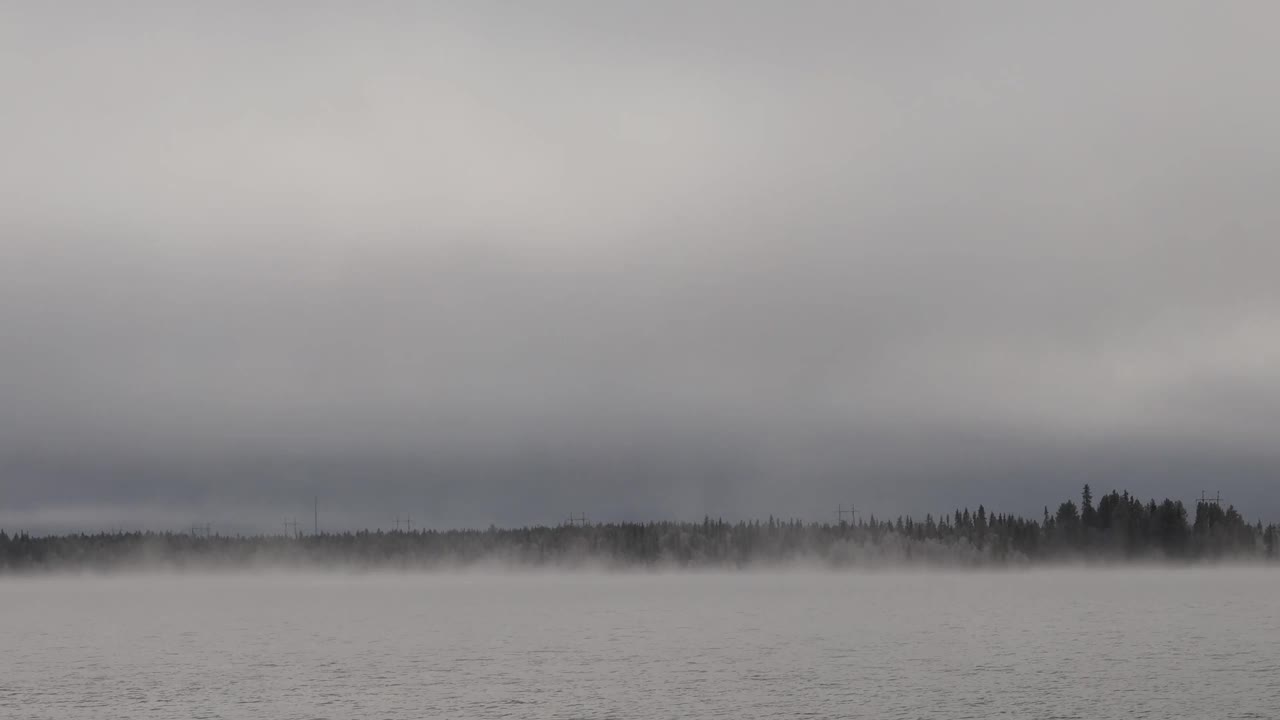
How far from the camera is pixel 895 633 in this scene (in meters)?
196

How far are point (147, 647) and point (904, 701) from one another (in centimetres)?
11855

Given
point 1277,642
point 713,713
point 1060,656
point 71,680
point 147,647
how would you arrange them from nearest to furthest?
point 713,713
point 71,680
point 1060,656
point 1277,642
point 147,647

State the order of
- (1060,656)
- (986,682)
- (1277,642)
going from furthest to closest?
(1277,642)
(1060,656)
(986,682)

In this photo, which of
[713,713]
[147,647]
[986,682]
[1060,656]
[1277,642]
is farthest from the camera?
[147,647]

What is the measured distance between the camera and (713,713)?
106 m

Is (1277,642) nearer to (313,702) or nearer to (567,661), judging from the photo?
(567,661)

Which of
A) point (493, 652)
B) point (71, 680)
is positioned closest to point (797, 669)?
point (493, 652)

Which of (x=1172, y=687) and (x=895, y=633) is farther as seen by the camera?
(x=895, y=633)

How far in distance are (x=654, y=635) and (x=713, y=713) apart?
94.6m

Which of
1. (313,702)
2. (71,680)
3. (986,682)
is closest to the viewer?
(313,702)

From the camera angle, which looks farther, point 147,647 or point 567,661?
point 147,647

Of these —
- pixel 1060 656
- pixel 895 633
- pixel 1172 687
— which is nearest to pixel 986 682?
pixel 1172 687

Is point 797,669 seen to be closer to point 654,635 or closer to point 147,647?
point 654,635

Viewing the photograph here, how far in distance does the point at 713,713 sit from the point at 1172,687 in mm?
41984
